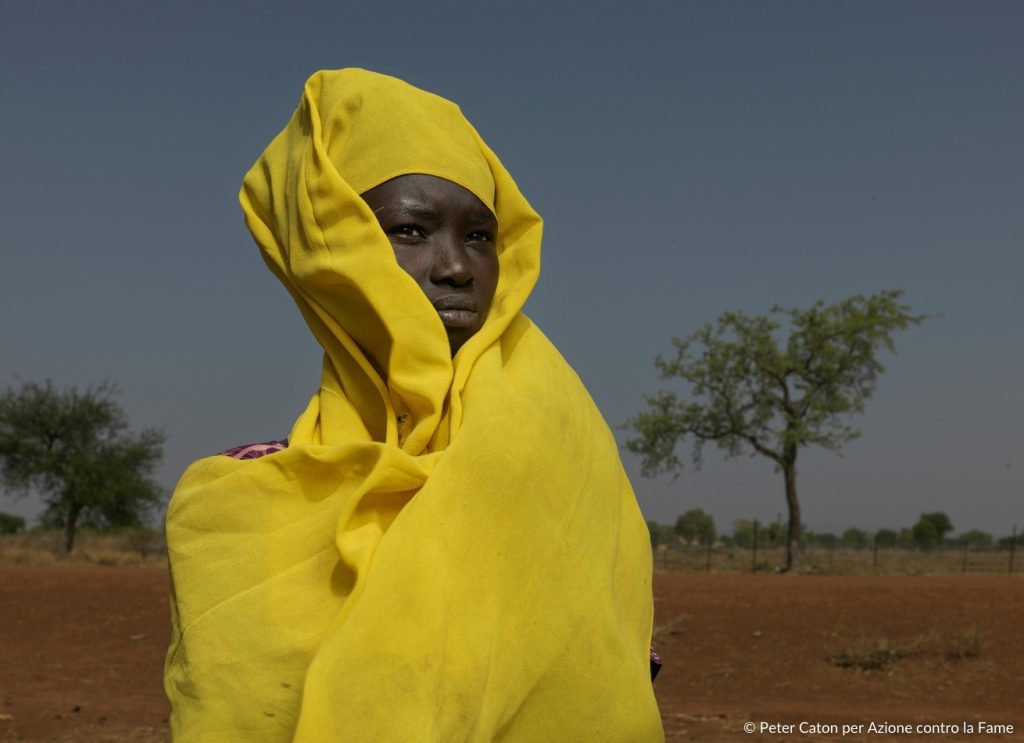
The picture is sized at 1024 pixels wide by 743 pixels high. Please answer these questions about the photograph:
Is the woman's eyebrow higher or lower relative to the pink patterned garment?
higher

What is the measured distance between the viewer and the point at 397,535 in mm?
1665

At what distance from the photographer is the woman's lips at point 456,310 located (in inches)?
77.6

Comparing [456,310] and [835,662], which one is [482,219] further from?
[835,662]

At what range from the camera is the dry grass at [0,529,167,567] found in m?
23.9

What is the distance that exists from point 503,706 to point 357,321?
65cm

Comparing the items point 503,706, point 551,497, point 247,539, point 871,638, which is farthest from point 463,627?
point 871,638

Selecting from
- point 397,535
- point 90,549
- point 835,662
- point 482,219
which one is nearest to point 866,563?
point 90,549

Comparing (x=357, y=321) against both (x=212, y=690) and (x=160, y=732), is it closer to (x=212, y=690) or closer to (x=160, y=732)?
(x=212, y=690)

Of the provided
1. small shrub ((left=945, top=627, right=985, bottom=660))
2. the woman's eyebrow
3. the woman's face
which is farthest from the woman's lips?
small shrub ((left=945, top=627, right=985, bottom=660))

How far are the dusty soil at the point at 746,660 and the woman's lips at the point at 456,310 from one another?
20.9 feet

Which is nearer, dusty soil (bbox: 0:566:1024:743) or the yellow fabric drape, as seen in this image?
the yellow fabric drape

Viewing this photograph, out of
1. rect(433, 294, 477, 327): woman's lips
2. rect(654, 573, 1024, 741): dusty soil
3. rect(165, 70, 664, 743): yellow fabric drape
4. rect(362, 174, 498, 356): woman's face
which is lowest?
rect(654, 573, 1024, 741): dusty soil

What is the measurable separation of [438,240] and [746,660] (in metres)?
10.1

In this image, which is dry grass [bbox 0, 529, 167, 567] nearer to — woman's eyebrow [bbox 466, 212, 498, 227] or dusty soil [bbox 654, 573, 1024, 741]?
dusty soil [bbox 654, 573, 1024, 741]
